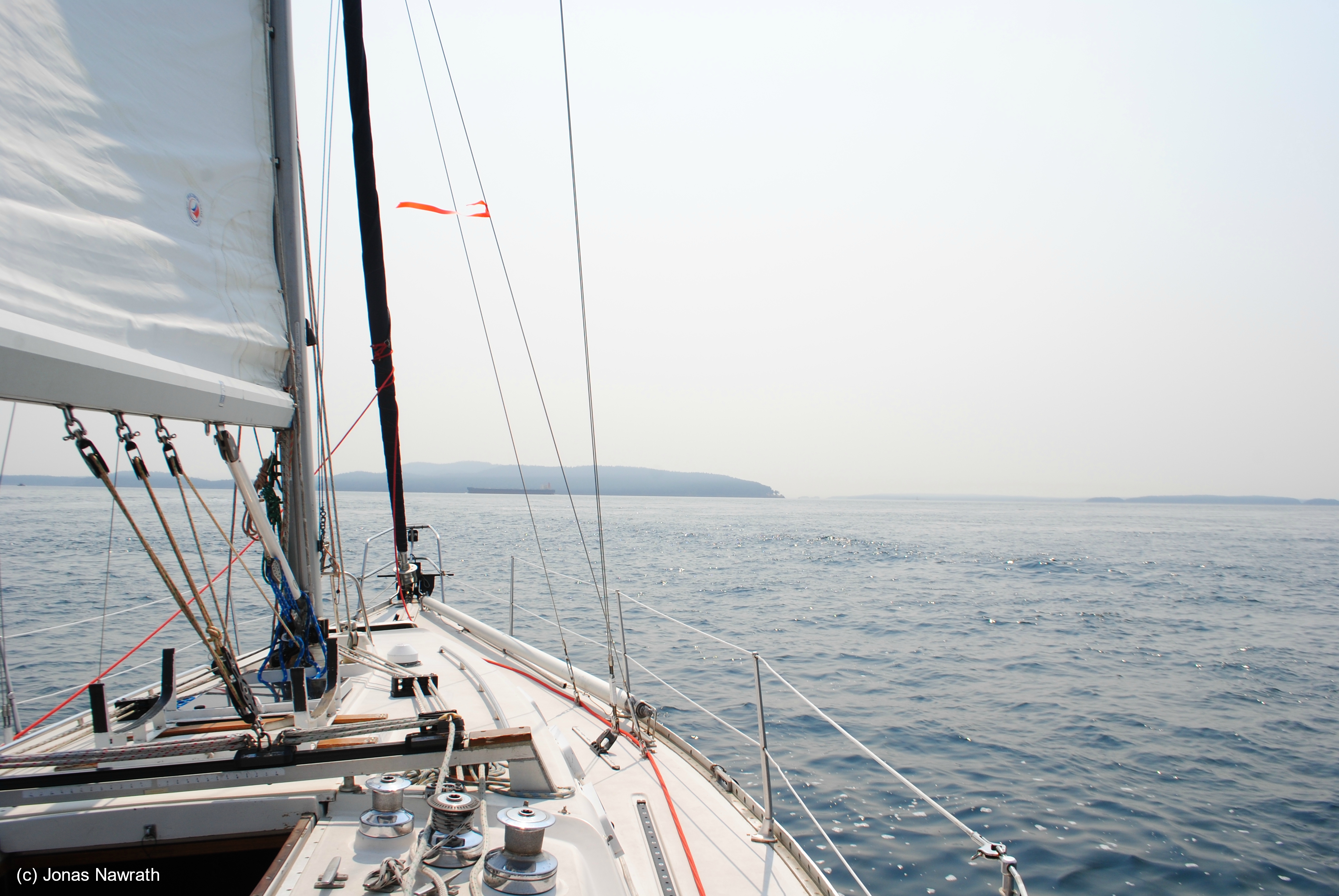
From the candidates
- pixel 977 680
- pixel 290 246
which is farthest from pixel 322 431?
pixel 977 680

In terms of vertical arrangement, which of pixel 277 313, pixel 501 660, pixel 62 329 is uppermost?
pixel 277 313

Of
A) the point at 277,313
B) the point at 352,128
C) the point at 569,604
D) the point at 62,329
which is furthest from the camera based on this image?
the point at 569,604

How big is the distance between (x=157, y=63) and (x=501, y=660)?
3969 millimetres

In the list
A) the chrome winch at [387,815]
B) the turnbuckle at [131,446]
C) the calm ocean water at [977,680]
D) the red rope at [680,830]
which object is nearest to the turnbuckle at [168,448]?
the turnbuckle at [131,446]

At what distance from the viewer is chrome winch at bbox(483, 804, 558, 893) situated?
176cm

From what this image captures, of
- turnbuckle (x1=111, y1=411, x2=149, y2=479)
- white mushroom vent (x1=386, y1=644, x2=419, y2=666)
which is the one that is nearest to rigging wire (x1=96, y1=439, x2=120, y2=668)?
turnbuckle (x1=111, y1=411, x2=149, y2=479)

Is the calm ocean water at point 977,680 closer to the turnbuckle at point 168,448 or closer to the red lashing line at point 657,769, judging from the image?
the red lashing line at point 657,769

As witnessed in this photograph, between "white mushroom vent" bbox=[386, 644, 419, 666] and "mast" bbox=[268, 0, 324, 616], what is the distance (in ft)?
4.70

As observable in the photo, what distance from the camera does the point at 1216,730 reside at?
26.0 ft

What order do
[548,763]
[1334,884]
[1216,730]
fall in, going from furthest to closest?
[1216,730], [1334,884], [548,763]

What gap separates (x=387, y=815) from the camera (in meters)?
2.06

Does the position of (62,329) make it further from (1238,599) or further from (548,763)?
(1238,599)

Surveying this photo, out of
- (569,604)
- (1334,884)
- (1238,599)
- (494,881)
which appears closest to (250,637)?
(569,604)

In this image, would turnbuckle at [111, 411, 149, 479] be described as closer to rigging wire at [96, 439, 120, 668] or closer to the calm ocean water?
rigging wire at [96, 439, 120, 668]
